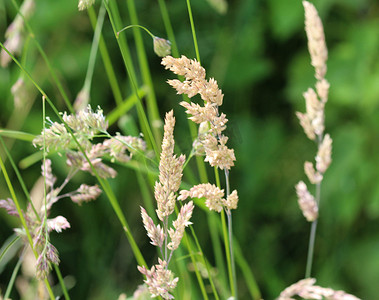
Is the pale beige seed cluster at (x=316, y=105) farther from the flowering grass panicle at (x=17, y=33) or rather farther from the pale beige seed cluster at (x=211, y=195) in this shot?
the flowering grass panicle at (x=17, y=33)

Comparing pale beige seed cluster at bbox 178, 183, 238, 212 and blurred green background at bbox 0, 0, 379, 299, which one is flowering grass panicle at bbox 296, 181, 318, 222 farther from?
blurred green background at bbox 0, 0, 379, 299

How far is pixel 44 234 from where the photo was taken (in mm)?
482

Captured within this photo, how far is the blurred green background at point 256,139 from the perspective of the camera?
1.38 metres

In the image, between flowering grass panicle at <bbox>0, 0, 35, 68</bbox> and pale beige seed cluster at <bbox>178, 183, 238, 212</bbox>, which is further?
flowering grass panicle at <bbox>0, 0, 35, 68</bbox>

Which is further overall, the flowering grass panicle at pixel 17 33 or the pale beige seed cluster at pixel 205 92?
the flowering grass panicle at pixel 17 33

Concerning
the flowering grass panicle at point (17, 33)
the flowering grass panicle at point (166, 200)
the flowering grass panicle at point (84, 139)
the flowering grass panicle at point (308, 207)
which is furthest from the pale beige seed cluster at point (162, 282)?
the flowering grass panicle at point (17, 33)

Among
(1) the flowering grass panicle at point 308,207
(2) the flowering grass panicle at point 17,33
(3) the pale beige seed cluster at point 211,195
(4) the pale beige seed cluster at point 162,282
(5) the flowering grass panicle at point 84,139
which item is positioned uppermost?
(2) the flowering grass panicle at point 17,33

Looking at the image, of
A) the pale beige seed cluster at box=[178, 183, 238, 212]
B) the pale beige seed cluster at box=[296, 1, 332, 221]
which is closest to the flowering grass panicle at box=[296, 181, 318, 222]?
the pale beige seed cluster at box=[296, 1, 332, 221]

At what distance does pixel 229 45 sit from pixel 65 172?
60cm

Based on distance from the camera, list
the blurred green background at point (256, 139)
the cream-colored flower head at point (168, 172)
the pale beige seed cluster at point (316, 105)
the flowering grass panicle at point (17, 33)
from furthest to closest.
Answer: the blurred green background at point (256, 139), the flowering grass panicle at point (17, 33), the pale beige seed cluster at point (316, 105), the cream-colored flower head at point (168, 172)

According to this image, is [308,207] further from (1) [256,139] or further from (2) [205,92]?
(1) [256,139]

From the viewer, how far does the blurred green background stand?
138cm

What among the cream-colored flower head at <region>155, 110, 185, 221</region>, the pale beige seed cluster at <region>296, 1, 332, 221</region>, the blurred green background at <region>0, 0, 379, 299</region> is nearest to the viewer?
the cream-colored flower head at <region>155, 110, 185, 221</region>

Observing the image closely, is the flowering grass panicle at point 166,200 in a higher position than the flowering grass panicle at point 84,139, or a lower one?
lower
